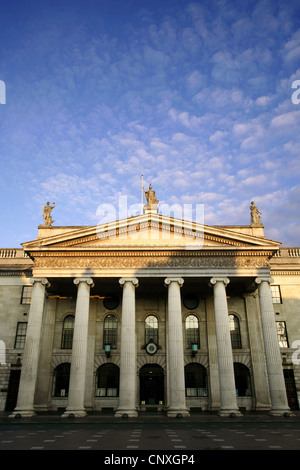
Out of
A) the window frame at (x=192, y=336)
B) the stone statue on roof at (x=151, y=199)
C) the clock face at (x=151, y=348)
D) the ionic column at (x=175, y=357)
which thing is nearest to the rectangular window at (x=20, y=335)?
the clock face at (x=151, y=348)

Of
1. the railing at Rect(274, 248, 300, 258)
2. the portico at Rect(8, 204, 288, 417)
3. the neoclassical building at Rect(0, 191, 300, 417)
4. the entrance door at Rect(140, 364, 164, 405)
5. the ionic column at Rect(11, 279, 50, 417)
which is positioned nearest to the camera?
the ionic column at Rect(11, 279, 50, 417)

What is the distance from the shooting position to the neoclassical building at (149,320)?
28.2m

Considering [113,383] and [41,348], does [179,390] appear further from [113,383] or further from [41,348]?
[41,348]

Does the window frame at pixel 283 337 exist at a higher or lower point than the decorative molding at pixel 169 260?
lower

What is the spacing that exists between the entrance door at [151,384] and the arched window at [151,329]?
7.40ft


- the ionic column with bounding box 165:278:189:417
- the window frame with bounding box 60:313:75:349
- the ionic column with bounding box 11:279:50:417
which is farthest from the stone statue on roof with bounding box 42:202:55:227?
the ionic column with bounding box 165:278:189:417

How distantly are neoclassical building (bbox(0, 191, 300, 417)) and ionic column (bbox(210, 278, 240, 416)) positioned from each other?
9cm

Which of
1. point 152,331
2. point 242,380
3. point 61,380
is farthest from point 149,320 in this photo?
point 242,380

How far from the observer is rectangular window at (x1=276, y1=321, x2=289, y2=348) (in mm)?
33781

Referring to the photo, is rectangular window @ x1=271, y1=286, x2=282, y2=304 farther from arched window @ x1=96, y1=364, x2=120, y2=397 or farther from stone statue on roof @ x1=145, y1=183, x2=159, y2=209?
arched window @ x1=96, y1=364, x2=120, y2=397

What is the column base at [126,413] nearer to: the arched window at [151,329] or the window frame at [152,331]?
the window frame at [152,331]

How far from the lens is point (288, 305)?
3494 centimetres

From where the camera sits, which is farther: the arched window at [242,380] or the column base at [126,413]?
the arched window at [242,380]
